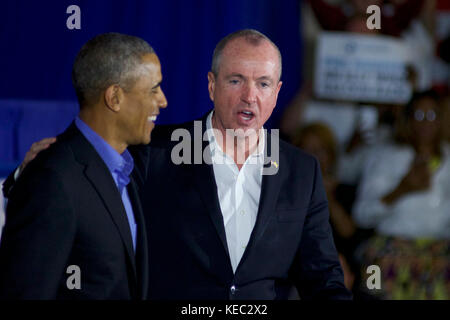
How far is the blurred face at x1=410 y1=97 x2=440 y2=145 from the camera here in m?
3.12

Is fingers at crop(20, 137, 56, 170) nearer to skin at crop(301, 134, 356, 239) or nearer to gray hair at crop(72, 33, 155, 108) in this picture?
gray hair at crop(72, 33, 155, 108)

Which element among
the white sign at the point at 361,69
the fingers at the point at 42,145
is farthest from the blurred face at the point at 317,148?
the fingers at the point at 42,145

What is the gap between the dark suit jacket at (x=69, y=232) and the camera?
3.94 ft

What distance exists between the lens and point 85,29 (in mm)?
2592

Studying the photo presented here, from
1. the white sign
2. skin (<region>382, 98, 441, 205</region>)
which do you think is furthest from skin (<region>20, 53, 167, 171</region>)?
the white sign

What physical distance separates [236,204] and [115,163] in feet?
1.04

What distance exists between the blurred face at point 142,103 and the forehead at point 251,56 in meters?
0.19

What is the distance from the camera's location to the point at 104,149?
4.60 feet

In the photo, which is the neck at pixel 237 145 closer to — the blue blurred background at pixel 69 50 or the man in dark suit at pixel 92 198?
the man in dark suit at pixel 92 198

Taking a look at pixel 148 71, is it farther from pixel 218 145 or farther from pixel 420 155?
pixel 420 155

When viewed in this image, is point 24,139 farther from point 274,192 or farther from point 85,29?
point 274,192

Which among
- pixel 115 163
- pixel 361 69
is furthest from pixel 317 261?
pixel 361 69

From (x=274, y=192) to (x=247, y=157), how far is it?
0.43 ft
